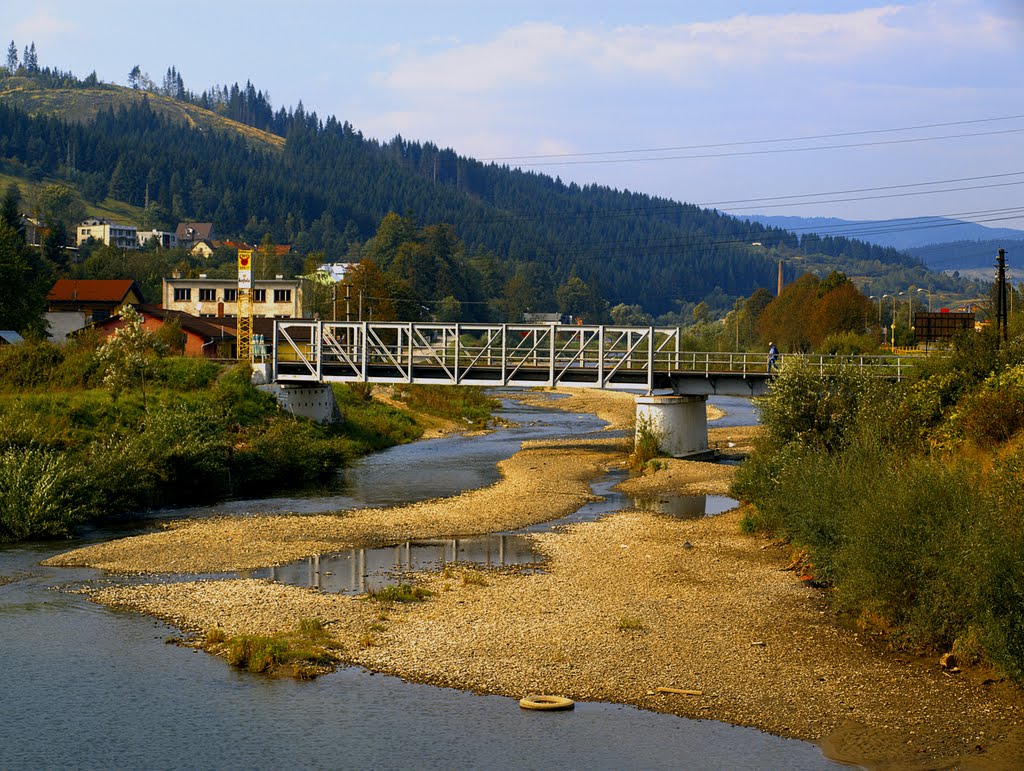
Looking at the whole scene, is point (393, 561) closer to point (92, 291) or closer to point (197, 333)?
point (197, 333)

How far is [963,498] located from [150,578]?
73.0ft

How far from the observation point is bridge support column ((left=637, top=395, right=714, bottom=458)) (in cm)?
6209

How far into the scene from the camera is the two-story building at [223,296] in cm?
10869

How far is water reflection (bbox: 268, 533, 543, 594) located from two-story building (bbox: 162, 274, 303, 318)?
7251cm

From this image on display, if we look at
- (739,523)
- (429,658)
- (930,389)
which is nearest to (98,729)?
(429,658)

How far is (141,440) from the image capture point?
49062 mm

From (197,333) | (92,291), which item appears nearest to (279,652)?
(197,333)

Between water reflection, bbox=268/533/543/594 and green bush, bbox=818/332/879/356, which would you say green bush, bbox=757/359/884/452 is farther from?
green bush, bbox=818/332/879/356

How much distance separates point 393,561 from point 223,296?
8077 cm

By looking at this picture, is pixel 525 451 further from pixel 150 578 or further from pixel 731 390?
pixel 150 578

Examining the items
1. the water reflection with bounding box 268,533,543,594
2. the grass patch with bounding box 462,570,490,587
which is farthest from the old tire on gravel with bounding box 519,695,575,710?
the water reflection with bounding box 268,533,543,594

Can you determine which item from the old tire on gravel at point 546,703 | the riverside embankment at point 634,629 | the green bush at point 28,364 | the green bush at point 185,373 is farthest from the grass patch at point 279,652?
the green bush at point 185,373

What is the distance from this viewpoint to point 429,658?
84.6 feet

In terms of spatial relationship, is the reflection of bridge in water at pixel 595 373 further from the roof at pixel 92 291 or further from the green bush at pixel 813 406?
the roof at pixel 92 291
